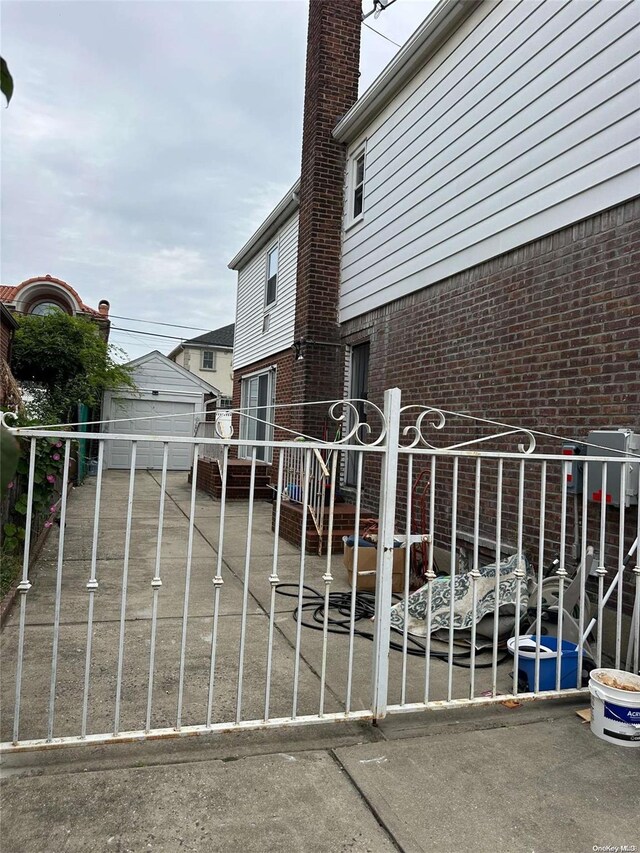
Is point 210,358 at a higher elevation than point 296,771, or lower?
higher

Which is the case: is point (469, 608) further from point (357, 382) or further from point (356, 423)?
point (357, 382)

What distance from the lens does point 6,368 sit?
8000mm

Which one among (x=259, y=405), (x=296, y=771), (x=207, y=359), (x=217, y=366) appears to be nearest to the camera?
(x=296, y=771)

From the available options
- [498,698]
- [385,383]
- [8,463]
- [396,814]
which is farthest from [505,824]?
[385,383]

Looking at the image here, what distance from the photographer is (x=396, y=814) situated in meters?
2.15

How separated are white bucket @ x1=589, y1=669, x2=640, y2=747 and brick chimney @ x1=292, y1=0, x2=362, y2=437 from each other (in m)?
6.37

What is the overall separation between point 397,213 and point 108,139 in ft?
18.4

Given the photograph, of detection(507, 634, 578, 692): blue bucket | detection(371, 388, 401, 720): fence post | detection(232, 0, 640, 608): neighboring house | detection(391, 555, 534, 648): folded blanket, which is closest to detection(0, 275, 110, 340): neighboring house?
detection(232, 0, 640, 608): neighboring house

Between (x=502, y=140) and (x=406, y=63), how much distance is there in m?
2.32

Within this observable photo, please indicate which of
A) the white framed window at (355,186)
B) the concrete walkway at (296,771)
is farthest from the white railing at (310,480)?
the white framed window at (355,186)

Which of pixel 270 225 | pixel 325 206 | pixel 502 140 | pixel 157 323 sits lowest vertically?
pixel 502 140

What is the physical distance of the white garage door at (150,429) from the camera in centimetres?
1739

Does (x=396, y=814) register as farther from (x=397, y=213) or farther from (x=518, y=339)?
(x=397, y=213)

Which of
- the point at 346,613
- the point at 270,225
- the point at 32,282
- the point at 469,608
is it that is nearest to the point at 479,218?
the point at 469,608
